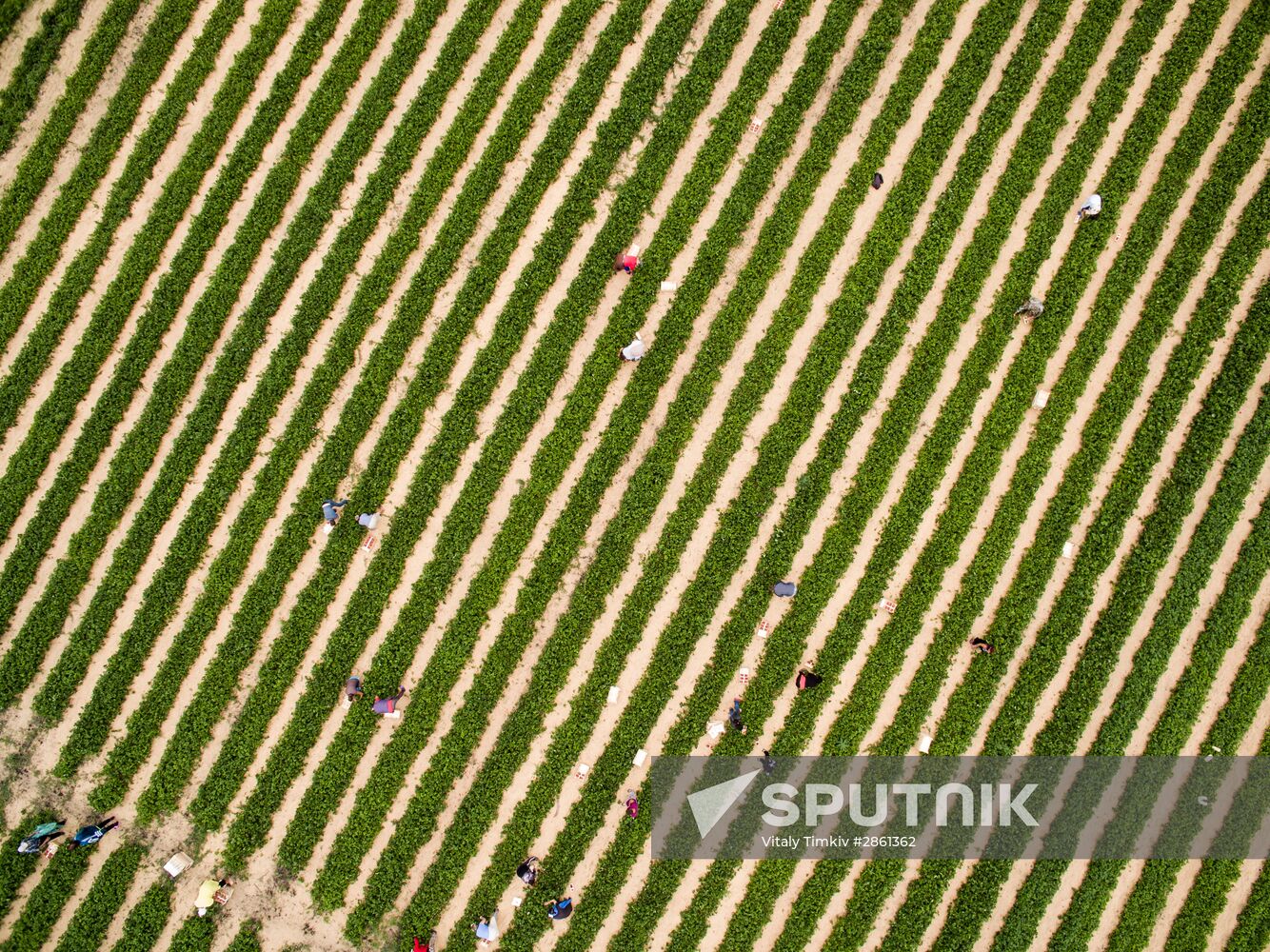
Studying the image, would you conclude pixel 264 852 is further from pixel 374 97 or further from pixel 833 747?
pixel 374 97

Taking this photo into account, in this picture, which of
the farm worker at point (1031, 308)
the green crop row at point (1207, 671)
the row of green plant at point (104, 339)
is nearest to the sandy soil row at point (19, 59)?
the row of green plant at point (104, 339)

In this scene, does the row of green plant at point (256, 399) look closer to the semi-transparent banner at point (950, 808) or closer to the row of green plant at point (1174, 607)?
the semi-transparent banner at point (950, 808)

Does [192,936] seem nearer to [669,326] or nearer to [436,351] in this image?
[436,351]

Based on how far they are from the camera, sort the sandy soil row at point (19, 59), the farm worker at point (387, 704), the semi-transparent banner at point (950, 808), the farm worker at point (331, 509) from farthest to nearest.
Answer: the sandy soil row at point (19, 59) < the semi-transparent banner at point (950, 808) < the farm worker at point (331, 509) < the farm worker at point (387, 704)

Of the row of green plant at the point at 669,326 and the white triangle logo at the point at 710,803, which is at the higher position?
the row of green plant at the point at 669,326

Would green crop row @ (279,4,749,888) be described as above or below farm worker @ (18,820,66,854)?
above

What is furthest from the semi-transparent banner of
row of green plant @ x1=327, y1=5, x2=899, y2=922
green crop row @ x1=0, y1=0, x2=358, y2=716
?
green crop row @ x1=0, y1=0, x2=358, y2=716

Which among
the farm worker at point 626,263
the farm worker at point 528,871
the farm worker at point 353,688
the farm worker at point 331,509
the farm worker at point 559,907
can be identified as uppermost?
the farm worker at point 626,263

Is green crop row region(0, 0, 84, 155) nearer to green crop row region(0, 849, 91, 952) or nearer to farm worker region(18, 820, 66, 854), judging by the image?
farm worker region(18, 820, 66, 854)
